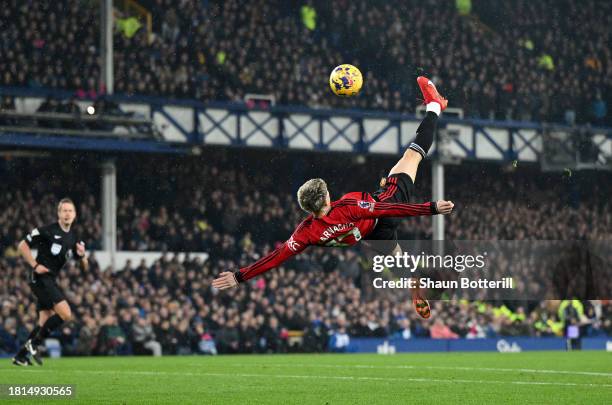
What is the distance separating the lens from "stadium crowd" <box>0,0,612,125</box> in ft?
93.4

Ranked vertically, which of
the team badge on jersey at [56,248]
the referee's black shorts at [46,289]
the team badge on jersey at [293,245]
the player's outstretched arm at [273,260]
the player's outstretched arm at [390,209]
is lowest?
the referee's black shorts at [46,289]

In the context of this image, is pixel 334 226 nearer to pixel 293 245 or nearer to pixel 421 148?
pixel 293 245

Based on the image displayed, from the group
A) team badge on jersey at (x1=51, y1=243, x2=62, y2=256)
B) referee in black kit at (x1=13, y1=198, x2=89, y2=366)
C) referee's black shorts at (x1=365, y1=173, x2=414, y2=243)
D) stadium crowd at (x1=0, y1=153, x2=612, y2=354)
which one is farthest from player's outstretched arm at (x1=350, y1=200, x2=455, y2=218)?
stadium crowd at (x1=0, y1=153, x2=612, y2=354)

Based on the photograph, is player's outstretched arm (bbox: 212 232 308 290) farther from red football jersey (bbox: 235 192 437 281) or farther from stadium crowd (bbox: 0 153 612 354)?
stadium crowd (bbox: 0 153 612 354)

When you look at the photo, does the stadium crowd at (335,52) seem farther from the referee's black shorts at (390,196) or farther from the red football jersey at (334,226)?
the red football jersey at (334,226)

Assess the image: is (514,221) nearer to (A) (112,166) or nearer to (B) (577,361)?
(A) (112,166)

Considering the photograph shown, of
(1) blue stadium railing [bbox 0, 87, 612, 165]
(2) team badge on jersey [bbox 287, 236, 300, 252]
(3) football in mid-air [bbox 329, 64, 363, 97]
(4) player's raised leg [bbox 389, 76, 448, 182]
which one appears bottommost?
(2) team badge on jersey [bbox 287, 236, 300, 252]

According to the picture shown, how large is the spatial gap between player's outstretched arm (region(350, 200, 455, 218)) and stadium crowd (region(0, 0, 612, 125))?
18195 mm

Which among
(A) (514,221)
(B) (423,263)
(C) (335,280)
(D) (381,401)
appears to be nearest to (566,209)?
(A) (514,221)

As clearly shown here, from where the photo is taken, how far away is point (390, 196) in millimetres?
12047

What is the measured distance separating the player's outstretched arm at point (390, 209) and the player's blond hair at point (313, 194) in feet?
1.42

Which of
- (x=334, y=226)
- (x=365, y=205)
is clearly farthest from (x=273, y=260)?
(x=365, y=205)

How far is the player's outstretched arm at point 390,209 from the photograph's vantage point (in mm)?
10875

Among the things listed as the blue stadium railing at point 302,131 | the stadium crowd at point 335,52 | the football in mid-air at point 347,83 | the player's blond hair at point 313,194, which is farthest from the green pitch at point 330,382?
the stadium crowd at point 335,52
